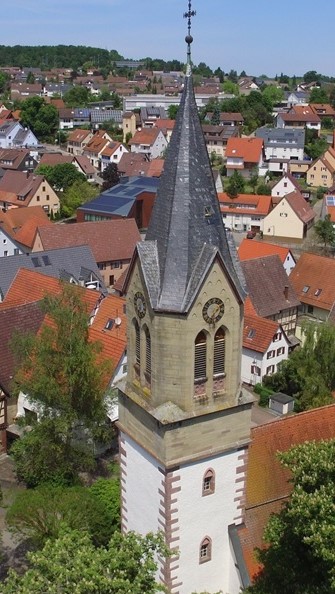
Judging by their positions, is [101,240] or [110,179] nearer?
[101,240]

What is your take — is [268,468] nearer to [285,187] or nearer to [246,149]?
[285,187]

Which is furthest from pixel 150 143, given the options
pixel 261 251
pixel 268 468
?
pixel 268 468

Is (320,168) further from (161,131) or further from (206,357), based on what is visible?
(206,357)

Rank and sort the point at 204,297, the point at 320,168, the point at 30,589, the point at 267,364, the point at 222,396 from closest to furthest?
the point at 30,589 → the point at 204,297 → the point at 222,396 → the point at 267,364 → the point at 320,168

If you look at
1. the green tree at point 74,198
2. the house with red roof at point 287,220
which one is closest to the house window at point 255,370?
the house with red roof at point 287,220

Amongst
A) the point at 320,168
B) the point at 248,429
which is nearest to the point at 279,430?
the point at 248,429

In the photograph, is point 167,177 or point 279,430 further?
point 279,430

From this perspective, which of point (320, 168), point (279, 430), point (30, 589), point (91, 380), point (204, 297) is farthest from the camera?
point (320, 168)
